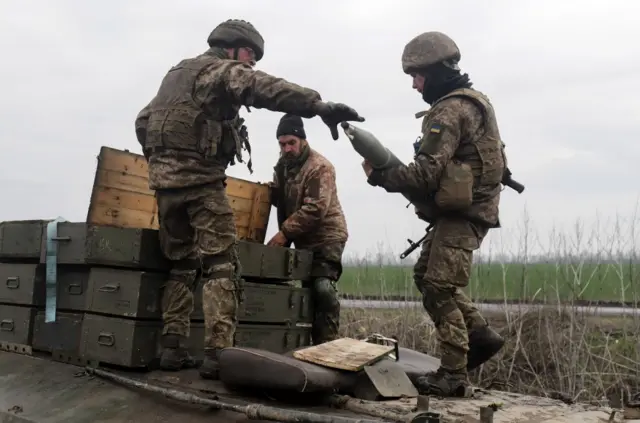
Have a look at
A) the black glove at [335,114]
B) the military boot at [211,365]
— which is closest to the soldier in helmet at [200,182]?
the military boot at [211,365]

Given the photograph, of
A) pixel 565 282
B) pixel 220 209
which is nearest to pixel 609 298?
pixel 565 282

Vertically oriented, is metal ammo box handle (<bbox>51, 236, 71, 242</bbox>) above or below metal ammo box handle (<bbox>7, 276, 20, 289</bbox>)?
above

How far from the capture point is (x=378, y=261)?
11336mm

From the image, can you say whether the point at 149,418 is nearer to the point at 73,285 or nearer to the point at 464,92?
the point at 73,285

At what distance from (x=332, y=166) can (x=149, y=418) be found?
2992 mm

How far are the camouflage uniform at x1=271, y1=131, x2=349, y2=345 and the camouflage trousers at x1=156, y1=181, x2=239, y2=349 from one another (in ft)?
4.66

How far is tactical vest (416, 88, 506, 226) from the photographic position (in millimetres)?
4344

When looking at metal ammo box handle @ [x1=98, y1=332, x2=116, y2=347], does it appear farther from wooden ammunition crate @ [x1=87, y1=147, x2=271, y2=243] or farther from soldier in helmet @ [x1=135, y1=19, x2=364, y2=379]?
wooden ammunition crate @ [x1=87, y1=147, x2=271, y2=243]

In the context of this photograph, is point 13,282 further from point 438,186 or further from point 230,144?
point 438,186

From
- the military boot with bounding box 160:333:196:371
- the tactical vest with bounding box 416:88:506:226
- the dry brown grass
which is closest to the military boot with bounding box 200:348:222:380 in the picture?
the military boot with bounding box 160:333:196:371

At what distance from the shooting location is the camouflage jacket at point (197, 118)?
14.1 feet

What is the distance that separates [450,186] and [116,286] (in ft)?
6.46

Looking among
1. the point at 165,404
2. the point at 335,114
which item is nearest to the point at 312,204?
the point at 335,114

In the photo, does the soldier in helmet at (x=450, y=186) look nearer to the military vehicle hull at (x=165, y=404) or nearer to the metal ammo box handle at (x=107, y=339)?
the military vehicle hull at (x=165, y=404)
